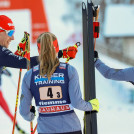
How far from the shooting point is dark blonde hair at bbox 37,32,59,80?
2088 millimetres

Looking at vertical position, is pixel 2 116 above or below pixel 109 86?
below

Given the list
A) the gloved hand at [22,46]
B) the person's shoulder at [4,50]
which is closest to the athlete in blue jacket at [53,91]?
the person's shoulder at [4,50]

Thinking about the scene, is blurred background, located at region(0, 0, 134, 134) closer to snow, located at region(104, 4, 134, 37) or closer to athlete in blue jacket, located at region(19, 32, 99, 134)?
snow, located at region(104, 4, 134, 37)

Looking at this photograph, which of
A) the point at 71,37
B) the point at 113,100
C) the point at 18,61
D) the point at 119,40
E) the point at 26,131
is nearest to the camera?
the point at 18,61

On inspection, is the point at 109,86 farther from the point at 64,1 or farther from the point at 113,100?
the point at 64,1

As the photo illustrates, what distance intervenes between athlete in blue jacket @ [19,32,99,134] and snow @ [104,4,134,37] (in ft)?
40.5

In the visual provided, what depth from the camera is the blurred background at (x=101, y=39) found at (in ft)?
17.5

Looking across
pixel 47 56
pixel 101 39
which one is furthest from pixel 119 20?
pixel 47 56

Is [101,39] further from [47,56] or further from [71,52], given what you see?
[47,56]

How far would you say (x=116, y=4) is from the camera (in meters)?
14.5

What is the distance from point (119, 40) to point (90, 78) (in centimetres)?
1218

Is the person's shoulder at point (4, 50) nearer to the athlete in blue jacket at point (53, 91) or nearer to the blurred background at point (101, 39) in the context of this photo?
the athlete in blue jacket at point (53, 91)

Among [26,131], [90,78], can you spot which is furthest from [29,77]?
[26,131]

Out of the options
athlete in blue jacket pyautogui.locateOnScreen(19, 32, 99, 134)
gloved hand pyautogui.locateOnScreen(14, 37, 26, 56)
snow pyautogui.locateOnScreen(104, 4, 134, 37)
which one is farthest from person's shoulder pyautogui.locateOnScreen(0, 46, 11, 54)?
snow pyautogui.locateOnScreen(104, 4, 134, 37)
